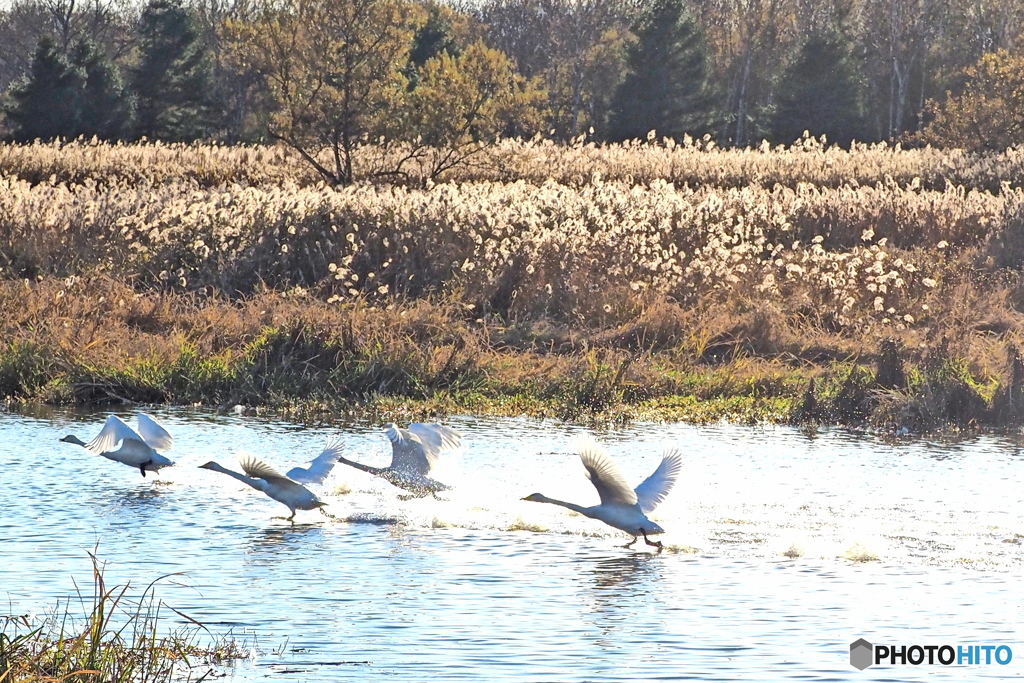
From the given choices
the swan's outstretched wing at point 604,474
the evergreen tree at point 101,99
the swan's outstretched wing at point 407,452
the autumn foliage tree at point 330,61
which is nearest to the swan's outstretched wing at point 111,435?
the swan's outstretched wing at point 407,452

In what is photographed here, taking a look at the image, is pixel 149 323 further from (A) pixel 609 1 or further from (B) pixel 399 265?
(A) pixel 609 1

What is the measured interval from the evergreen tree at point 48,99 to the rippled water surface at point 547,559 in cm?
3632

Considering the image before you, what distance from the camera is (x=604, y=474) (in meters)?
8.68

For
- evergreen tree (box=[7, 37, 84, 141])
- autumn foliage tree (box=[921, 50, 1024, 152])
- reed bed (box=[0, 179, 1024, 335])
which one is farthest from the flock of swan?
evergreen tree (box=[7, 37, 84, 141])

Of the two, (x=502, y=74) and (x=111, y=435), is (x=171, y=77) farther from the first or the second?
(x=111, y=435)

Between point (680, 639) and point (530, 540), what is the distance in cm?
228

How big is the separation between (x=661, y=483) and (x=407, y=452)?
6.71ft

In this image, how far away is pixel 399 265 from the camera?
19.0 m

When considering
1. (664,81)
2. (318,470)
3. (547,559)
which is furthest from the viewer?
(664,81)

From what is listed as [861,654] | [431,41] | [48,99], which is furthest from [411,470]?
[431,41]

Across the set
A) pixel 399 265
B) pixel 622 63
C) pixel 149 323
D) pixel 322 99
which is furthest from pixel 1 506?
pixel 622 63

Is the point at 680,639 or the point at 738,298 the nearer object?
the point at 680,639

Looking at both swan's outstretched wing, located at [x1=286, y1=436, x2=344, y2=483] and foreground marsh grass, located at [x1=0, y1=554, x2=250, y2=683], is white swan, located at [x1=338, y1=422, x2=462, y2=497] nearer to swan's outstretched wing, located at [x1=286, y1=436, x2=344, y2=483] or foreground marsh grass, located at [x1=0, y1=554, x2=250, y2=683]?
swan's outstretched wing, located at [x1=286, y1=436, x2=344, y2=483]

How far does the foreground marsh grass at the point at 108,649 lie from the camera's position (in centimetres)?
535
